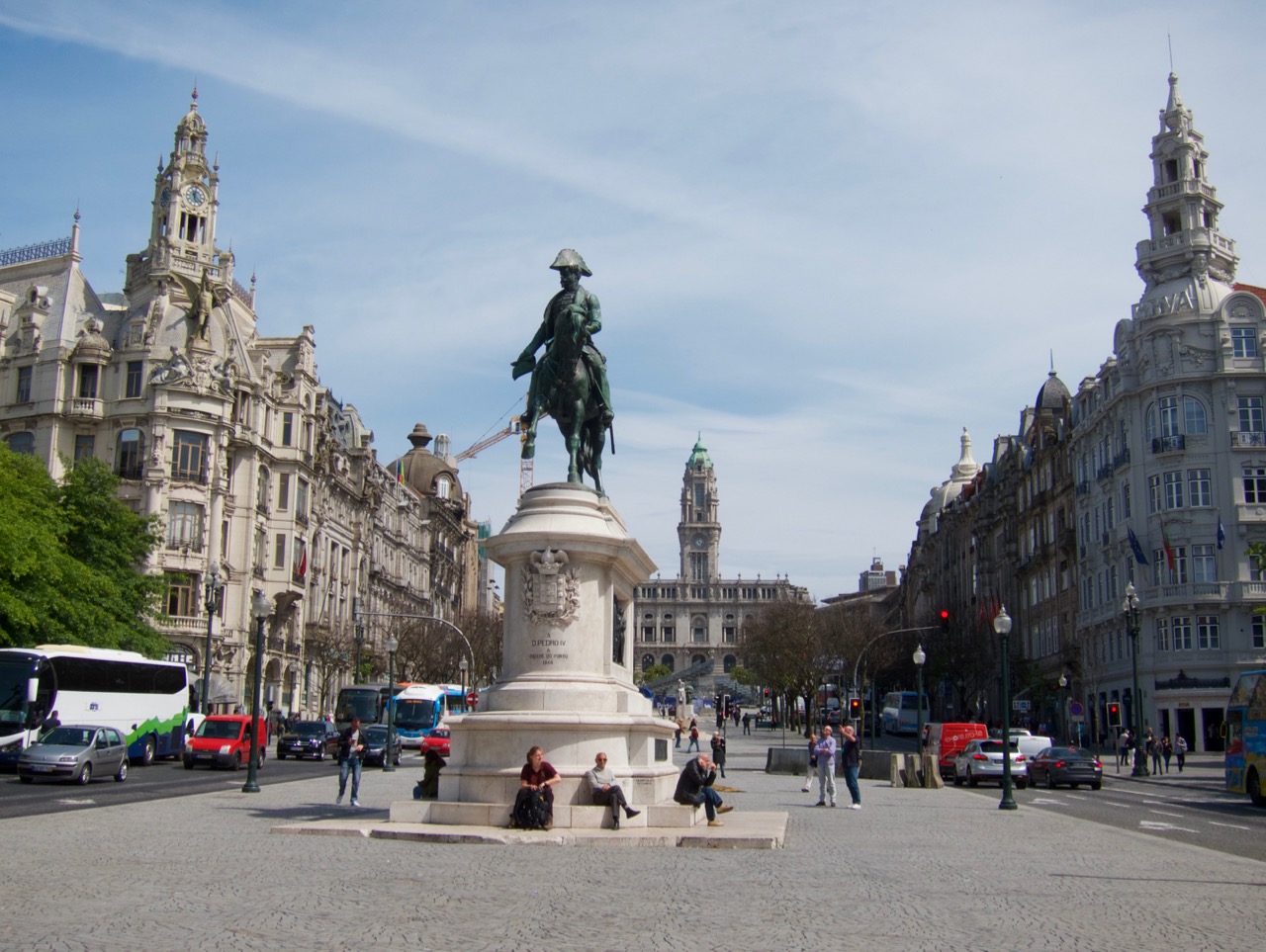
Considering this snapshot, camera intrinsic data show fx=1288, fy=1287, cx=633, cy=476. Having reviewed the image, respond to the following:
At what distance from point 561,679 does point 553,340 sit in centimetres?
608

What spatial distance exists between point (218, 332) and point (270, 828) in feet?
184

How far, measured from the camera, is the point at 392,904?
1162 cm

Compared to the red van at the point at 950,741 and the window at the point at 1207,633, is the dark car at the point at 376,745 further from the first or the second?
the window at the point at 1207,633

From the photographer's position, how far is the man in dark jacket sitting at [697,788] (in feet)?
63.4

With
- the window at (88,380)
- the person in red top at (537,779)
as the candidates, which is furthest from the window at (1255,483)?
→ the window at (88,380)

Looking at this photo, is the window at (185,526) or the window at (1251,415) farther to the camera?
the window at (185,526)

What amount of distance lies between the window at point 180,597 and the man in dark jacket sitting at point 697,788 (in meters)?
49.6

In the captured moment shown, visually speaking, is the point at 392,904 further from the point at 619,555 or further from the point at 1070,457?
the point at 1070,457

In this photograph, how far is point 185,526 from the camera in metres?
65.3

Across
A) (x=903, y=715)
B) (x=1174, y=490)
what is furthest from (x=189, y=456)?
(x=903, y=715)

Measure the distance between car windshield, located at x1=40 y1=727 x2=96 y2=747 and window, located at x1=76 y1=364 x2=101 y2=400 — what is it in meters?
36.1

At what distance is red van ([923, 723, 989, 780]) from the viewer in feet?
152

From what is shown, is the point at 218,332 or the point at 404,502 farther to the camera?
the point at 404,502

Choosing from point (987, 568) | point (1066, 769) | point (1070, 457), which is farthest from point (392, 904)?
point (987, 568)
